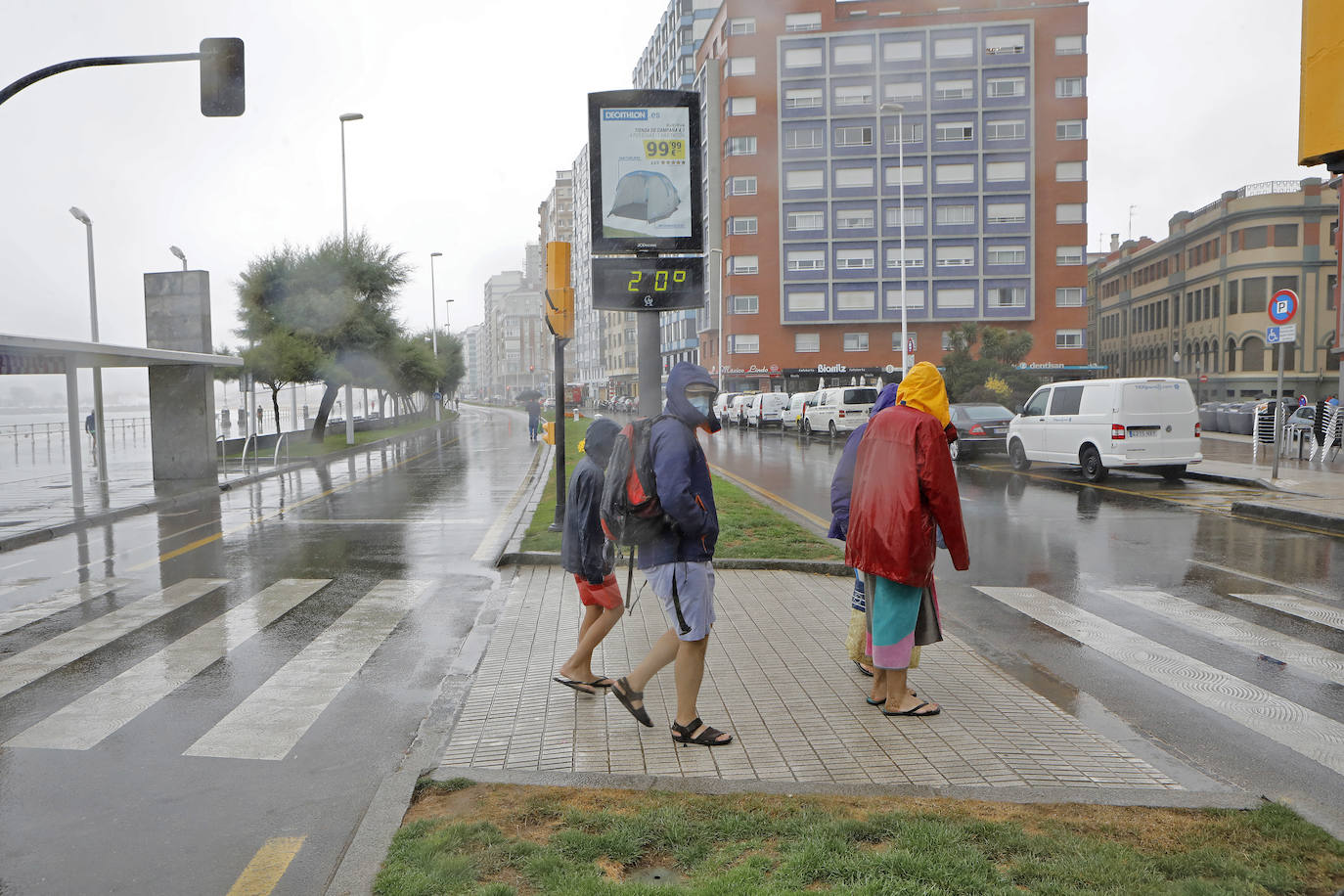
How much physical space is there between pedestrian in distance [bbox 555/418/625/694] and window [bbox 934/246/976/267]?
6032 cm

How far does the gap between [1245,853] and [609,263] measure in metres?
6.43

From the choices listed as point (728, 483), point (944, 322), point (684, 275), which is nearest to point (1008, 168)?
point (944, 322)

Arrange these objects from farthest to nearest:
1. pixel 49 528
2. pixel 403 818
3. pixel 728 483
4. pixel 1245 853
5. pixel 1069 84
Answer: pixel 1069 84, pixel 728 483, pixel 49 528, pixel 403 818, pixel 1245 853

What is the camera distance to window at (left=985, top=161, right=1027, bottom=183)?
61812mm

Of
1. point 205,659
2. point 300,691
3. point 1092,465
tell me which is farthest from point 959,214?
point 300,691

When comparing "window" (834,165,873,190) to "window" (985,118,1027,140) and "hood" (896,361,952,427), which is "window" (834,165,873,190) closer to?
"window" (985,118,1027,140)

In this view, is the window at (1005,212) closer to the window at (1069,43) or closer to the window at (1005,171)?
the window at (1005,171)

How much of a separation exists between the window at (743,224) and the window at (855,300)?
699cm

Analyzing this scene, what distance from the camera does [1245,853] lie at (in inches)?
133

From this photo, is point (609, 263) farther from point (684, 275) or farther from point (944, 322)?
point (944, 322)

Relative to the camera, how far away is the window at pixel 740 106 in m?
64.0

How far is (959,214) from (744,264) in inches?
539

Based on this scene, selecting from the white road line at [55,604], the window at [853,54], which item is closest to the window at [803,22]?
the window at [853,54]

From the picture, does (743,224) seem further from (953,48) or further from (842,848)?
(842,848)
